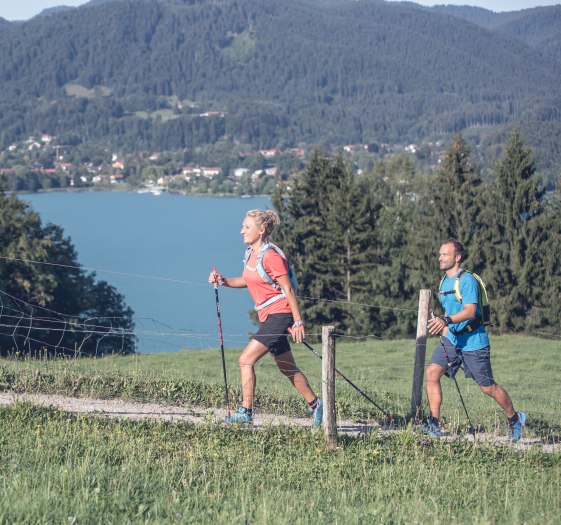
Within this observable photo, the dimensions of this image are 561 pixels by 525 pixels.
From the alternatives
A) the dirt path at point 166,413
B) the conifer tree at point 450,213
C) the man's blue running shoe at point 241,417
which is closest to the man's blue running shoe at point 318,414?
the dirt path at point 166,413

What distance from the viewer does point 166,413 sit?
893cm

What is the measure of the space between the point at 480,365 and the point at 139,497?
12.5 ft

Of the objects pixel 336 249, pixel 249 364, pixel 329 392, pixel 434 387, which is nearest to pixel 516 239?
pixel 336 249

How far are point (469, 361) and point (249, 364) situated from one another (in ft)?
6.34

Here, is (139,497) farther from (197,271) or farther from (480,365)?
(197,271)

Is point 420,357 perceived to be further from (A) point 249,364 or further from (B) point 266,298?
(B) point 266,298

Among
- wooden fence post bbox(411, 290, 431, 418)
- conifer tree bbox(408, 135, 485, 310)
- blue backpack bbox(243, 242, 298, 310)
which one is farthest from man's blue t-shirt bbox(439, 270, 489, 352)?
conifer tree bbox(408, 135, 485, 310)

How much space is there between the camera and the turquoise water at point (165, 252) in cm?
5569

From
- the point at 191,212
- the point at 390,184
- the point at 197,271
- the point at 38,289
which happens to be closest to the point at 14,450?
the point at 38,289

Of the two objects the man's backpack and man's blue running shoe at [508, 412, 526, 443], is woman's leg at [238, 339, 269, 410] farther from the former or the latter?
man's blue running shoe at [508, 412, 526, 443]

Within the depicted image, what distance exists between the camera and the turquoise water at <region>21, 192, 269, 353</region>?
5569 centimetres

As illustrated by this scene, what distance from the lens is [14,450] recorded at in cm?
685

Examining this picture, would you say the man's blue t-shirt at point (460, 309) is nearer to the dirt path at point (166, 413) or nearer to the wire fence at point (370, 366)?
the dirt path at point (166, 413)

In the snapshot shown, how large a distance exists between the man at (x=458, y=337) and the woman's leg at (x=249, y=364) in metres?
1.43
